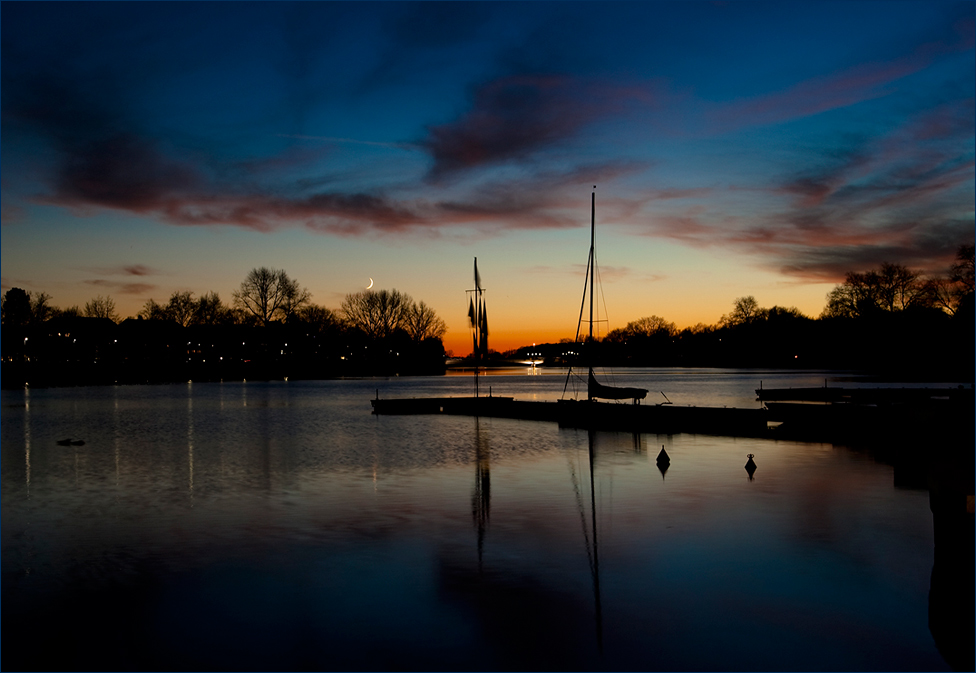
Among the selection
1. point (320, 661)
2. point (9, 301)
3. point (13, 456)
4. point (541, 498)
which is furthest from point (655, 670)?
point (9, 301)

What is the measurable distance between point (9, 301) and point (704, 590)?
174 meters

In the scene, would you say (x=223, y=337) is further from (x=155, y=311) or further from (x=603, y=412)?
(x=603, y=412)

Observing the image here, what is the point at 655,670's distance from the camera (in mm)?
11234

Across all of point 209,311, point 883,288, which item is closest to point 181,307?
point 209,311

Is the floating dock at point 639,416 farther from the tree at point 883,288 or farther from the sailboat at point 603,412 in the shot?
the tree at point 883,288

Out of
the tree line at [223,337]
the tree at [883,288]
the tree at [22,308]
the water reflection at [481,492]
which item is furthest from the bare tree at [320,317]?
the water reflection at [481,492]

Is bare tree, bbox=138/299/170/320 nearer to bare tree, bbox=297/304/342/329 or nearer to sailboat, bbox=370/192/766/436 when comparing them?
bare tree, bbox=297/304/342/329

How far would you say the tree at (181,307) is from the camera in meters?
169

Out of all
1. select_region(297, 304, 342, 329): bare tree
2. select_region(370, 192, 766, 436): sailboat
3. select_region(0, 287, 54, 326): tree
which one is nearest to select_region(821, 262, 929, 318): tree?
select_region(370, 192, 766, 436): sailboat

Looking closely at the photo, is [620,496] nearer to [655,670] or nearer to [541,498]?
[541,498]

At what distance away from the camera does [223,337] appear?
179 meters

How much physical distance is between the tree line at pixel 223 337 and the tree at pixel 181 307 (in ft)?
0.70

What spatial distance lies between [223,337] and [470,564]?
173 m

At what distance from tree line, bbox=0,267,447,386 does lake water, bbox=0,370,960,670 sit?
12590 centimetres
